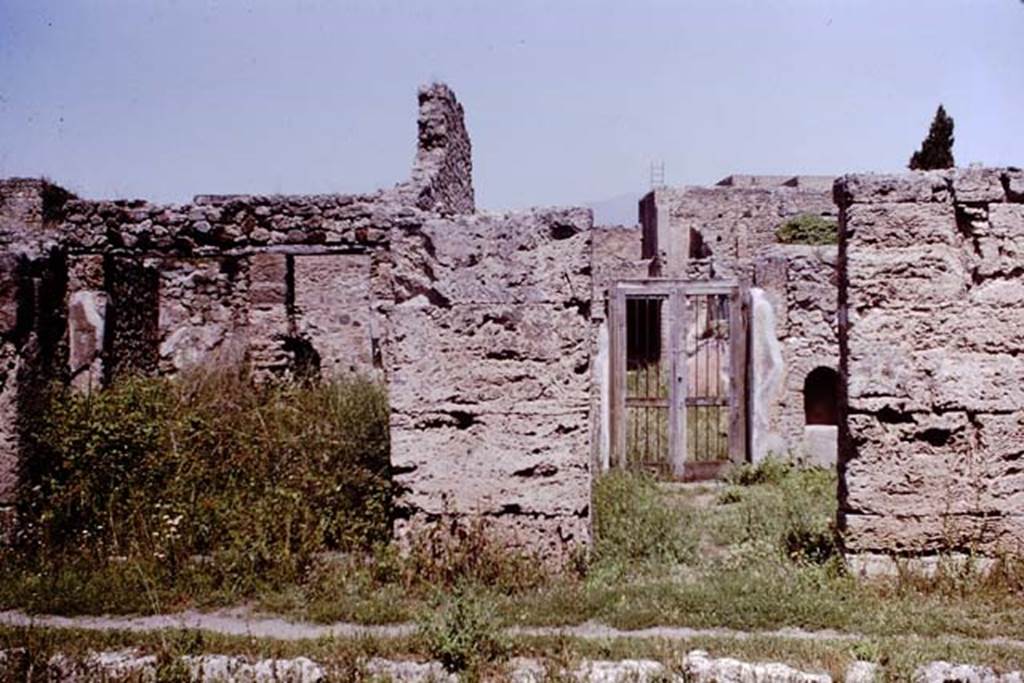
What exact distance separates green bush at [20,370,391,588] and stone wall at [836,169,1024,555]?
3657mm

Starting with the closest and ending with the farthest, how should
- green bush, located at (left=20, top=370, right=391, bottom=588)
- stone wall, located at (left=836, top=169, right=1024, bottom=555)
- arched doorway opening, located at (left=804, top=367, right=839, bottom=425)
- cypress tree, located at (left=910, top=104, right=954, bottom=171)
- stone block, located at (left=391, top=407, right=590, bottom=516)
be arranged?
stone wall, located at (left=836, top=169, right=1024, bottom=555)
stone block, located at (left=391, top=407, right=590, bottom=516)
green bush, located at (left=20, top=370, right=391, bottom=588)
arched doorway opening, located at (left=804, top=367, right=839, bottom=425)
cypress tree, located at (left=910, top=104, right=954, bottom=171)

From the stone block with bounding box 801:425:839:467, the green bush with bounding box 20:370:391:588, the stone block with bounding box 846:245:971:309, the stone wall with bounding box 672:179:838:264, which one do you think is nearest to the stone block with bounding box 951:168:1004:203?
the stone block with bounding box 846:245:971:309

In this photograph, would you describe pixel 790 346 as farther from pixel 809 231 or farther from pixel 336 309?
pixel 809 231

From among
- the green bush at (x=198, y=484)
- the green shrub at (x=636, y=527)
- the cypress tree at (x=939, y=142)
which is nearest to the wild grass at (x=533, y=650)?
the green bush at (x=198, y=484)

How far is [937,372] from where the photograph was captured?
6.17 m

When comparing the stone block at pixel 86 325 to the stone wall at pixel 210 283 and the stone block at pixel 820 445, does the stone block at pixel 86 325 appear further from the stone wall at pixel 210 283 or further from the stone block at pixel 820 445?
the stone block at pixel 820 445

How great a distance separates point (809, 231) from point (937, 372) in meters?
20.3

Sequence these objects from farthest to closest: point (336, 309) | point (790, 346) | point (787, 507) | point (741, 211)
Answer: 1. point (741, 211)
2. point (336, 309)
3. point (790, 346)
4. point (787, 507)

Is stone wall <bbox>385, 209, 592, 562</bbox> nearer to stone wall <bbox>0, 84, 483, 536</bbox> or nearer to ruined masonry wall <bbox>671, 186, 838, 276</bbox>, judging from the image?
stone wall <bbox>0, 84, 483, 536</bbox>

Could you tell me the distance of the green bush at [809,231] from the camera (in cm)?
2502

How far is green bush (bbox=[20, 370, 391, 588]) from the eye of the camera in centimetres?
662

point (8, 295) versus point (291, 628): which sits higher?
point (8, 295)

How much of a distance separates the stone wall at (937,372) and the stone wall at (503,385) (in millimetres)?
1966

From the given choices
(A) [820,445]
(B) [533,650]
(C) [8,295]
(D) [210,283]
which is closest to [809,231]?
(A) [820,445]
